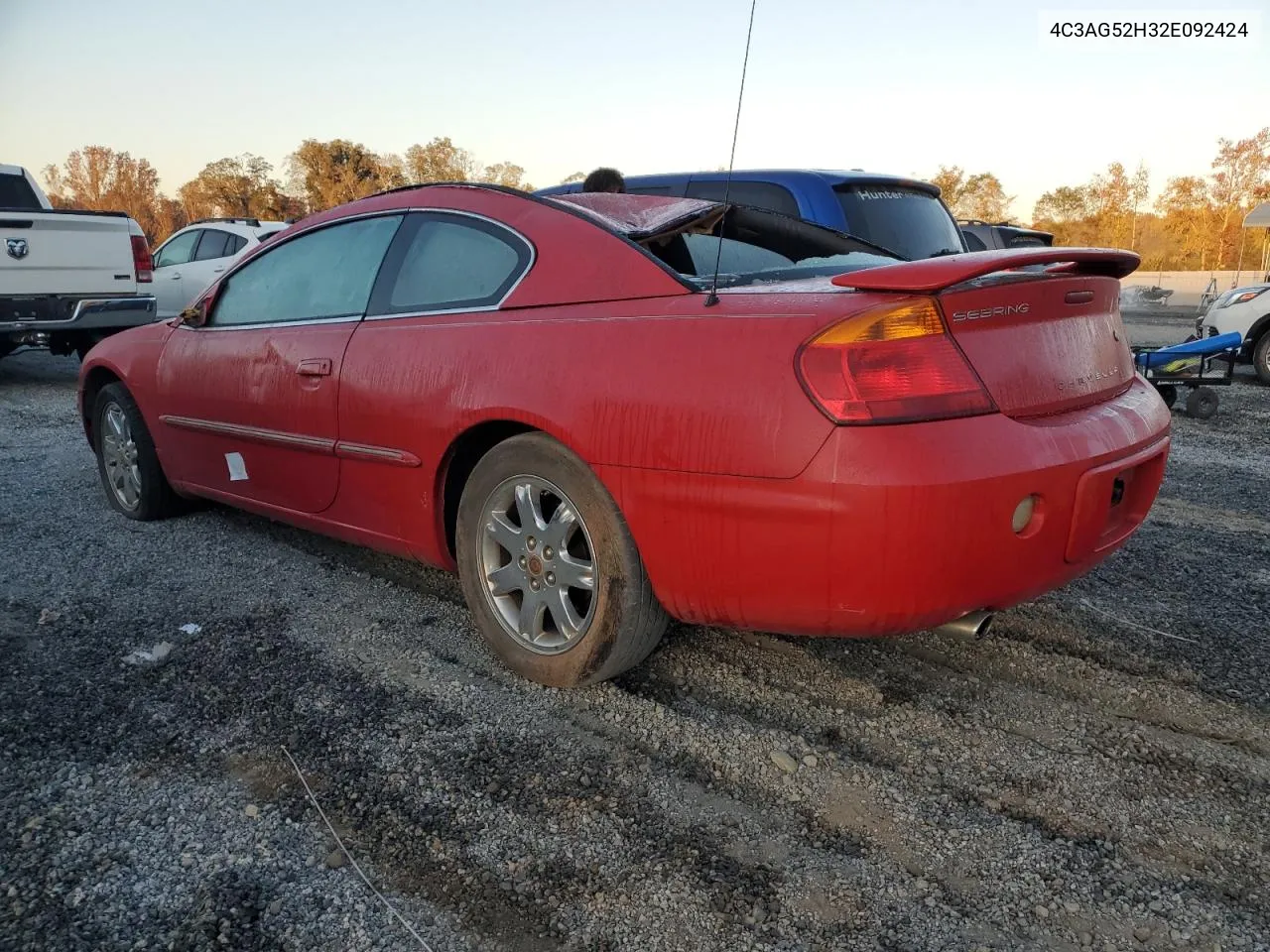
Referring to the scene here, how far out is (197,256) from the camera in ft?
38.5

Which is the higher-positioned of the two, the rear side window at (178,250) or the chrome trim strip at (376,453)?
the rear side window at (178,250)

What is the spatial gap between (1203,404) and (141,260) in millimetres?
10369

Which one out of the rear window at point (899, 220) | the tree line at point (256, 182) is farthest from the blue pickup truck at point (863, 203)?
the tree line at point (256, 182)

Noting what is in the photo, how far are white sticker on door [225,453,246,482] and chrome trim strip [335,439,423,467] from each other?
79 cm

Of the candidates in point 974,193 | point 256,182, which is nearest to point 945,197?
point 974,193

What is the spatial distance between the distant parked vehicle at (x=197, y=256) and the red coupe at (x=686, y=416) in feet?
27.9

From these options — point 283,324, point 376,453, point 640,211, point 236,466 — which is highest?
point 640,211

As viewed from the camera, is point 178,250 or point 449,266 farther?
point 178,250

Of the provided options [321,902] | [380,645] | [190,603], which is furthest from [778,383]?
[190,603]

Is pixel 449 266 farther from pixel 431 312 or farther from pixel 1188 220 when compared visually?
pixel 1188 220

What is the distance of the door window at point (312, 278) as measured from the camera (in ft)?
11.3

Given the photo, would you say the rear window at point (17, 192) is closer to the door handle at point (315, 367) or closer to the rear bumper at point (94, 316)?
the rear bumper at point (94, 316)

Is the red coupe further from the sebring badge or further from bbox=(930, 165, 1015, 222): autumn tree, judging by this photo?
bbox=(930, 165, 1015, 222): autumn tree

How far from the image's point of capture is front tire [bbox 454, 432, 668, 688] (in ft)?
8.45
